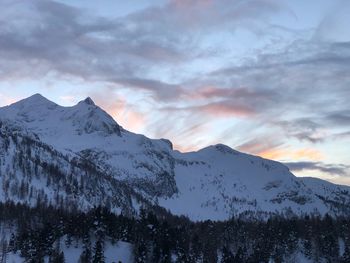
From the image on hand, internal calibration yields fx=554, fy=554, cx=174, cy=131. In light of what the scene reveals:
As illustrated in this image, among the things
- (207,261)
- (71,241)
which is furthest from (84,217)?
(207,261)

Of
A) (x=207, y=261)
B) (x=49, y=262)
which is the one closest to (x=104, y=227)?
(x=49, y=262)

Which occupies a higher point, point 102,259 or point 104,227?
point 104,227

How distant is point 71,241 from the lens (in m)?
191

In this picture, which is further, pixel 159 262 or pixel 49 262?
pixel 159 262

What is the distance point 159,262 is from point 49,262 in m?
36.0

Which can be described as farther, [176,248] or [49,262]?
[176,248]

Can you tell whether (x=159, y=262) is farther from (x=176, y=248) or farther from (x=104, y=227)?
(x=104, y=227)

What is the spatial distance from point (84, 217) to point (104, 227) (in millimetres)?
11376

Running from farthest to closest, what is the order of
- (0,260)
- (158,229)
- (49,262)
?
1. (158,229)
2. (0,260)
3. (49,262)

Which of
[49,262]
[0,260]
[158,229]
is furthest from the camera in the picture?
[158,229]

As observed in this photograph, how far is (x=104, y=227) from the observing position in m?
191

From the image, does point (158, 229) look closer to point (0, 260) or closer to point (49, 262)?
point (49, 262)

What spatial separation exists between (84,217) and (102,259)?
2743cm

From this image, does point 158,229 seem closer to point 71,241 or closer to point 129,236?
point 129,236
